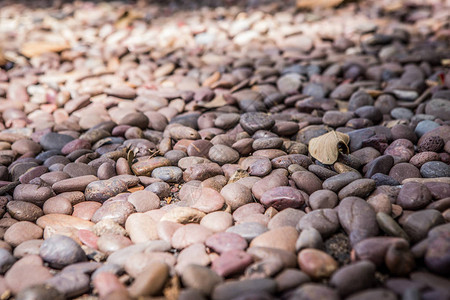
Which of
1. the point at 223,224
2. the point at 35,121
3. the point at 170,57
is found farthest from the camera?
the point at 170,57

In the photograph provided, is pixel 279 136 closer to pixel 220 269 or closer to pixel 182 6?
pixel 220 269

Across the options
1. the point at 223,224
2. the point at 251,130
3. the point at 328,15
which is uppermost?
the point at 328,15

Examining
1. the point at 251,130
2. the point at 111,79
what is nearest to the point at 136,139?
the point at 251,130

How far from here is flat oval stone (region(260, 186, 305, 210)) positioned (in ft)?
4.57

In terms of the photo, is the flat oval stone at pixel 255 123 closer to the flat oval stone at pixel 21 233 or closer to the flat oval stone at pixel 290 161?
the flat oval stone at pixel 290 161

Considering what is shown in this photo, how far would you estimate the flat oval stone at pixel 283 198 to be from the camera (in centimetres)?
139

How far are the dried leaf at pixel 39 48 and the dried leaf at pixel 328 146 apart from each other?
7.78 ft

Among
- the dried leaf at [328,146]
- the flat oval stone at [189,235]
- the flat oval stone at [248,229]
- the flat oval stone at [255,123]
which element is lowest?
the flat oval stone at [189,235]

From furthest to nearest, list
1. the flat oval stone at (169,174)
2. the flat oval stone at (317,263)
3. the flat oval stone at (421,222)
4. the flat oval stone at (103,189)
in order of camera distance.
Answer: the flat oval stone at (169,174)
the flat oval stone at (103,189)
the flat oval stone at (421,222)
the flat oval stone at (317,263)

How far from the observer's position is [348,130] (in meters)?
1.91

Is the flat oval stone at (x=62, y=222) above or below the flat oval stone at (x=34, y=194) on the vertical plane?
below

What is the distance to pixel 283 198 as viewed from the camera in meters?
1.39

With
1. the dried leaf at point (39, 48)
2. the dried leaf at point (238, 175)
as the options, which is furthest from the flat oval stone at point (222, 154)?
the dried leaf at point (39, 48)

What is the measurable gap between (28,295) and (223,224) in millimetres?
624
